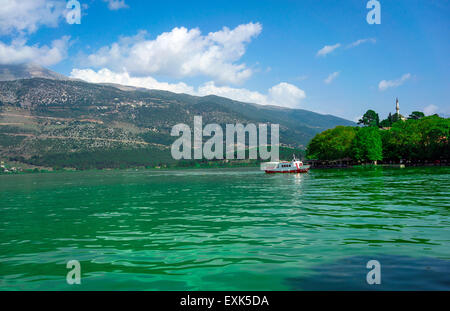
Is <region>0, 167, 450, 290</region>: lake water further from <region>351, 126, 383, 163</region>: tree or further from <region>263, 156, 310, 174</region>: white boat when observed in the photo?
<region>351, 126, 383, 163</region>: tree

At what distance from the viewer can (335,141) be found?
17200 cm

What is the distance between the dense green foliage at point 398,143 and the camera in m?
142

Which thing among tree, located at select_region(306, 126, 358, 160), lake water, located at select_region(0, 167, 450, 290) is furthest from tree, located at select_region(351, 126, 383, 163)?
lake water, located at select_region(0, 167, 450, 290)

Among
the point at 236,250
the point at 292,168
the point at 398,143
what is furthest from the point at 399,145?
the point at 236,250

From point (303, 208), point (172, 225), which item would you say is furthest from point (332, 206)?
point (172, 225)

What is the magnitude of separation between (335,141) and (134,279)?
167568 mm

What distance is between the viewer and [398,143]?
152 meters

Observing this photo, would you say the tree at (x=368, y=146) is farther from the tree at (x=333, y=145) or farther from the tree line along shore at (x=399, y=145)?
the tree at (x=333, y=145)

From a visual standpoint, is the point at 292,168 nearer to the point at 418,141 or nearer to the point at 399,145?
the point at 399,145

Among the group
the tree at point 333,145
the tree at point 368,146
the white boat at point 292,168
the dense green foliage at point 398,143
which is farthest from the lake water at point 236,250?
the tree at point 333,145

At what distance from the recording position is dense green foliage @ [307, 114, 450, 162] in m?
142

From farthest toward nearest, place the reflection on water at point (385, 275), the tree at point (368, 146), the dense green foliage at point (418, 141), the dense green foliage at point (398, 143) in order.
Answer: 1. the tree at point (368, 146)
2. the dense green foliage at point (398, 143)
3. the dense green foliage at point (418, 141)
4. the reflection on water at point (385, 275)
